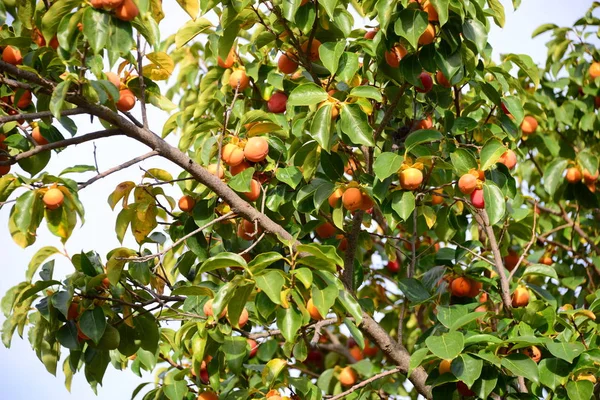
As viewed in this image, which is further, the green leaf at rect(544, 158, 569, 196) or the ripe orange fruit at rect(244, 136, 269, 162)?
the green leaf at rect(544, 158, 569, 196)

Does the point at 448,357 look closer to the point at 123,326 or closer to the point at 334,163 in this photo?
the point at 334,163

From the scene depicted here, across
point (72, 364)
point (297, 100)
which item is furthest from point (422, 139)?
point (72, 364)

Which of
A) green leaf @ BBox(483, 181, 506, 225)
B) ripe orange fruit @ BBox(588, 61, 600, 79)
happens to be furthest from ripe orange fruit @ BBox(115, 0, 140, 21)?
ripe orange fruit @ BBox(588, 61, 600, 79)

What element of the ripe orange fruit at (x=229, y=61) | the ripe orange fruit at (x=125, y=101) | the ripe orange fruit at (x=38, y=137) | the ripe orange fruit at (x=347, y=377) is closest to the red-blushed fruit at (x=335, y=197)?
the ripe orange fruit at (x=125, y=101)

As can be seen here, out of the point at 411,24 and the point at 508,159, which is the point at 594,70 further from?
the point at 411,24

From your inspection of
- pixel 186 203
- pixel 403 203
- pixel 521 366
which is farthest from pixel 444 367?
pixel 186 203

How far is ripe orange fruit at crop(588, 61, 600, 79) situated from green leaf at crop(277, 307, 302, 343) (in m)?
2.50

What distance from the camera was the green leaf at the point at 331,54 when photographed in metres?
2.16

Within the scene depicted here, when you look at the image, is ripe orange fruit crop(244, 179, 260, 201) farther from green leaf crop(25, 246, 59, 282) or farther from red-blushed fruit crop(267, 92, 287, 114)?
green leaf crop(25, 246, 59, 282)

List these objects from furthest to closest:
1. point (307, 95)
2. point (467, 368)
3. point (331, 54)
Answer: point (331, 54) → point (307, 95) → point (467, 368)

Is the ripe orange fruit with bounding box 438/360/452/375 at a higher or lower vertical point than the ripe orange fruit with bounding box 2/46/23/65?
lower

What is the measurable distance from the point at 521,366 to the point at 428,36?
88 centimetres

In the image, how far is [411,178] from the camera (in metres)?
2.21

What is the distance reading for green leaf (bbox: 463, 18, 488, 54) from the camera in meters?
2.18
